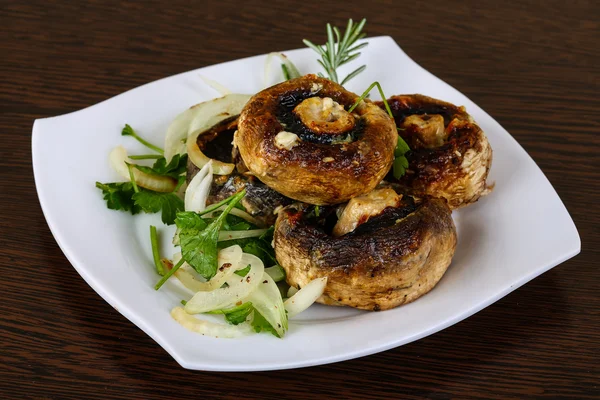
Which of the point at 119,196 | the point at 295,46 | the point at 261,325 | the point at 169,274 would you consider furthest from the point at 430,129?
the point at 295,46

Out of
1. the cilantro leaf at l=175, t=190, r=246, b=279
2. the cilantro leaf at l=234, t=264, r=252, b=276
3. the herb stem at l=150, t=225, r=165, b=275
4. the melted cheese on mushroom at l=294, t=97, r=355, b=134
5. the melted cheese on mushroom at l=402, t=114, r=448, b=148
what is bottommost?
the herb stem at l=150, t=225, r=165, b=275

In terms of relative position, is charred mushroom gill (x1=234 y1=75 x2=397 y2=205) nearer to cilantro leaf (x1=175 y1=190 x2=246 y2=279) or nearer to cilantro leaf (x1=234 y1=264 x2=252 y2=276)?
cilantro leaf (x1=175 y1=190 x2=246 y2=279)

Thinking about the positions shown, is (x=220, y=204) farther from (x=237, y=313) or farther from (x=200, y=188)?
(x=237, y=313)

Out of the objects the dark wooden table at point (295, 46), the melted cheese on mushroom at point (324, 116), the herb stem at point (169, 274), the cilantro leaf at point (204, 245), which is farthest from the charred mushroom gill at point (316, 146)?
the dark wooden table at point (295, 46)

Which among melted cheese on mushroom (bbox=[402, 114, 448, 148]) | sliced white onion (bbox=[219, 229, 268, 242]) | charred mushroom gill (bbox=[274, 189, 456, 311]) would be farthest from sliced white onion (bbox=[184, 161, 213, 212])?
melted cheese on mushroom (bbox=[402, 114, 448, 148])

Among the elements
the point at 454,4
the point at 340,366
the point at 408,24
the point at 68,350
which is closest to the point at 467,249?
the point at 340,366

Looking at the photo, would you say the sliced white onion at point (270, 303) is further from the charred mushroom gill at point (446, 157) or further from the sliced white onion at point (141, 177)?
the sliced white onion at point (141, 177)
